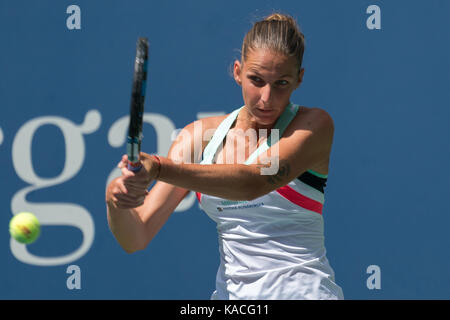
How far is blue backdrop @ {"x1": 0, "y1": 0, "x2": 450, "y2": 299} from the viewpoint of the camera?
11.6 feet

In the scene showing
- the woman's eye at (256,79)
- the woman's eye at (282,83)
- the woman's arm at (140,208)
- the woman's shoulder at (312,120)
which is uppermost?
the woman's eye at (256,79)

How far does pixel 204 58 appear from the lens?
3596 mm

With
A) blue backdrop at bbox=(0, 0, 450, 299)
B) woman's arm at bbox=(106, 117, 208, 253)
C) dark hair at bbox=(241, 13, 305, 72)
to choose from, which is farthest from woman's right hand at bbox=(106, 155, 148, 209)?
blue backdrop at bbox=(0, 0, 450, 299)

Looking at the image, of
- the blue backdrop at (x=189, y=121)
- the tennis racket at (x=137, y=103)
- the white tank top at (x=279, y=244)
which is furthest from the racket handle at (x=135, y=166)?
the blue backdrop at (x=189, y=121)

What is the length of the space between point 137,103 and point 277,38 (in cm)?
61

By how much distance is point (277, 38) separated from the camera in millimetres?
2234

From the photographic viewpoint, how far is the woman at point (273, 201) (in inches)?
86.9

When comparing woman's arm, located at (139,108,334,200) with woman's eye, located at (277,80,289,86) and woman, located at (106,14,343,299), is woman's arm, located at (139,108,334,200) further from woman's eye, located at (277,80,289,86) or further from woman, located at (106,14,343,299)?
woman's eye, located at (277,80,289,86)

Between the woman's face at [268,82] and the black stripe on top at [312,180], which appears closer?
the woman's face at [268,82]

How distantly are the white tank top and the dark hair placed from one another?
0.22 m

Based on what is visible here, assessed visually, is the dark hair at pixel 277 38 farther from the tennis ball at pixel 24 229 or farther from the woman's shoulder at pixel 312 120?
the tennis ball at pixel 24 229

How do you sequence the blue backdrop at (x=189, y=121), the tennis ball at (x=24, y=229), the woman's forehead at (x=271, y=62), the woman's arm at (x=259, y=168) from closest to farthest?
the woman's arm at (x=259, y=168) < the woman's forehead at (x=271, y=62) < the tennis ball at (x=24, y=229) < the blue backdrop at (x=189, y=121)

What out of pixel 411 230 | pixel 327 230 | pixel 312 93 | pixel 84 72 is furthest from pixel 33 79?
pixel 411 230

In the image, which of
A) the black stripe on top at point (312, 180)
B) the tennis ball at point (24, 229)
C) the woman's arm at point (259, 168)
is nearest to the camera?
the woman's arm at point (259, 168)
